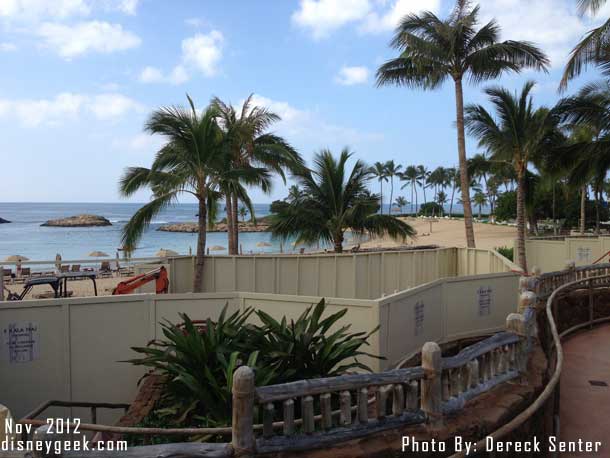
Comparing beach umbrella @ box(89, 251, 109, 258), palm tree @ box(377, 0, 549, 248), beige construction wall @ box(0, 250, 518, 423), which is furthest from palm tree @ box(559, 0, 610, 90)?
beach umbrella @ box(89, 251, 109, 258)

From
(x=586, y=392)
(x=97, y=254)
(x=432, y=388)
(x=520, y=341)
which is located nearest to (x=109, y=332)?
(x=432, y=388)

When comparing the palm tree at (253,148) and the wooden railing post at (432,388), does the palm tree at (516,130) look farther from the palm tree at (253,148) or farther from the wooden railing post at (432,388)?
the wooden railing post at (432,388)

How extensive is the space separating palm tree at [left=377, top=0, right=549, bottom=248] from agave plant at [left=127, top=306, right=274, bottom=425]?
1408 centimetres

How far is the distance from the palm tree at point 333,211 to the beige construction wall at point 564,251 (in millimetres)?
6112

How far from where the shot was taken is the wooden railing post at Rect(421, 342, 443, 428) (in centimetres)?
424

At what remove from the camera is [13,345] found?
696 cm

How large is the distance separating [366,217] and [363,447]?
14.0 m

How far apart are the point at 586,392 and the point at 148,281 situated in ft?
32.6

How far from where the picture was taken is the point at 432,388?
4246mm

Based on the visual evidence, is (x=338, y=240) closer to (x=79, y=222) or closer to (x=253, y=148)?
(x=253, y=148)

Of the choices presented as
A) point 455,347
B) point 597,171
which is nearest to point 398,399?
point 455,347

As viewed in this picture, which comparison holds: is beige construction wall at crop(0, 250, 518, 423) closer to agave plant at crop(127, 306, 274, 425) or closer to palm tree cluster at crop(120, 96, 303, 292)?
agave plant at crop(127, 306, 274, 425)

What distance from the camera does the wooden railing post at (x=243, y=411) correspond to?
3451 millimetres

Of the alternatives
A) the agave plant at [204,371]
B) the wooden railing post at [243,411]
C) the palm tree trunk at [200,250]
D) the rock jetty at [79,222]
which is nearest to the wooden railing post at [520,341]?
the agave plant at [204,371]
